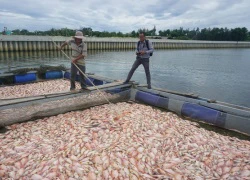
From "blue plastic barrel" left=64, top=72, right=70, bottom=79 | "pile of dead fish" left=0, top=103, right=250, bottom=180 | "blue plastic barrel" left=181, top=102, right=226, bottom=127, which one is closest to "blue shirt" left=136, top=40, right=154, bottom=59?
"blue plastic barrel" left=181, top=102, right=226, bottom=127

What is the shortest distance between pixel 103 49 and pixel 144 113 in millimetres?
39464

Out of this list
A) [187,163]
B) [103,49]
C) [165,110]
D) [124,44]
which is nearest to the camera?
[187,163]

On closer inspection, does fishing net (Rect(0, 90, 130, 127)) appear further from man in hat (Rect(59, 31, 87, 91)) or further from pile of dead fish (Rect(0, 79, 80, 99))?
pile of dead fish (Rect(0, 79, 80, 99))

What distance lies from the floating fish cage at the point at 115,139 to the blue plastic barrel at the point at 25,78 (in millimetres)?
6172

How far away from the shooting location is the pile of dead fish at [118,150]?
3.68 metres

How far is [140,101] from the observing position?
27.3ft

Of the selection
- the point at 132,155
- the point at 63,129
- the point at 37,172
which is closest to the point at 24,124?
the point at 63,129

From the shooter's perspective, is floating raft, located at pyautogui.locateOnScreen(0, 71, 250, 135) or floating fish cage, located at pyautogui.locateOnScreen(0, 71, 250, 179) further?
floating raft, located at pyautogui.locateOnScreen(0, 71, 250, 135)

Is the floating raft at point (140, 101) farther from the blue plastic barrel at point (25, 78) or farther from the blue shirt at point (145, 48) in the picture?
the blue plastic barrel at point (25, 78)

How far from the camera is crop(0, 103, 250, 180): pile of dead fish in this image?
12.1 ft

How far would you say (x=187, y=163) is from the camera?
4.08 metres

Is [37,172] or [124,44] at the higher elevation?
[124,44]

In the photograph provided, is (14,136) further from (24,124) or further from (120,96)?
(120,96)

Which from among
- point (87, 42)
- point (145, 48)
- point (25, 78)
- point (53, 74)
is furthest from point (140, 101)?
point (87, 42)
